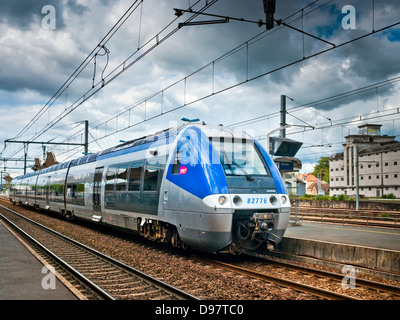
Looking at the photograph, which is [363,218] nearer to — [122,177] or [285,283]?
[122,177]

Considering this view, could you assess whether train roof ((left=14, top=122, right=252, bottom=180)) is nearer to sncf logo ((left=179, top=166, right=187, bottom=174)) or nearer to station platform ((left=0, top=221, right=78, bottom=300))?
sncf logo ((left=179, top=166, right=187, bottom=174))

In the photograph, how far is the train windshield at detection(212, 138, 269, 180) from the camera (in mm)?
9664

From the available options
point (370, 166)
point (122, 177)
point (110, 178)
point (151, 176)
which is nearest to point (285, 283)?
point (151, 176)

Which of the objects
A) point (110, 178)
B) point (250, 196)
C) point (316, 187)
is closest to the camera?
point (250, 196)

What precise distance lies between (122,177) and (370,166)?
7487 centimetres

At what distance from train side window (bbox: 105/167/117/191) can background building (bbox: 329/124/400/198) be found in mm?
53745

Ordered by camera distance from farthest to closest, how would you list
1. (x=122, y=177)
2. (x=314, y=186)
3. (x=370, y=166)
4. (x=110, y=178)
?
(x=314, y=186) → (x=370, y=166) → (x=110, y=178) → (x=122, y=177)

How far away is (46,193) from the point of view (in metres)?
27.6

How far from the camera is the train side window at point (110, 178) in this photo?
→ 47.5 ft

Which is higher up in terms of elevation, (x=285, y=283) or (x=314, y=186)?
(x=314, y=186)

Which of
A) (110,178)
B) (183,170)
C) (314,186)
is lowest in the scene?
(110,178)

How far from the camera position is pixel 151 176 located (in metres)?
11.4

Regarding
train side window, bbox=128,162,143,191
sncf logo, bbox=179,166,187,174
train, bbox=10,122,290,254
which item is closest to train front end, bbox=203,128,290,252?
train, bbox=10,122,290,254
